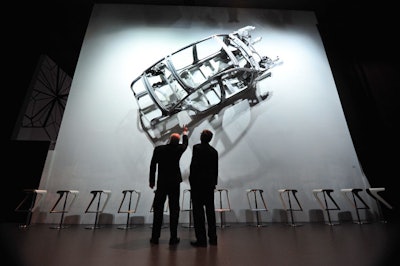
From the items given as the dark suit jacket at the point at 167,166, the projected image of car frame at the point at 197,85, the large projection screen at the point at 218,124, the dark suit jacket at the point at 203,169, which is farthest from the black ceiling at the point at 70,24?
the dark suit jacket at the point at 203,169

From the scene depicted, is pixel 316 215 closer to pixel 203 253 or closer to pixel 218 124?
pixel 218 124

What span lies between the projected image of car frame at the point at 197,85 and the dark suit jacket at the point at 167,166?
197 centimetres

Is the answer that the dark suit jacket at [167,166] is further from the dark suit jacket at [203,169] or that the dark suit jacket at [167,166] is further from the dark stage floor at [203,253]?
the dark stage floor at [203,253]

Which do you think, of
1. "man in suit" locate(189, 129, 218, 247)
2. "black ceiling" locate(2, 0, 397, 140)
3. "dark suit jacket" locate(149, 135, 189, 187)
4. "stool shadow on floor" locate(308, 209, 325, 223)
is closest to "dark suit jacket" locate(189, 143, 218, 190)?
"man in suit" locate(189, 129, 218, 247)

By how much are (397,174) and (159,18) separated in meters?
6.72

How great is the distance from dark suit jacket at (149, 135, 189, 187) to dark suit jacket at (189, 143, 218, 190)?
0.19 metres

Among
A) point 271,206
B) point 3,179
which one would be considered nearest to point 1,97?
point 3,179

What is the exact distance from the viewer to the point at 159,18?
6.07 metres

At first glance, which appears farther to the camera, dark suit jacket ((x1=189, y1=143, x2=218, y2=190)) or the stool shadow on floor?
the stool shadow on floor

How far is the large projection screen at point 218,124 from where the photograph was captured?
451 centimetres

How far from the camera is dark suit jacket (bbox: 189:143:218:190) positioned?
7.95ft

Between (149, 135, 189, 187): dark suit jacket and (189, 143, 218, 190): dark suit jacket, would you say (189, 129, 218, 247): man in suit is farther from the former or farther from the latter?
(149, 135, 189, 187): dark suit jacket

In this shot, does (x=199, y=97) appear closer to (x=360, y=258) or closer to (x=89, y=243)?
(x=89, y=243)

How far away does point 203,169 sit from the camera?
2465 mm
